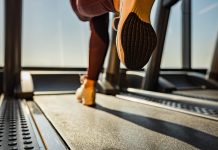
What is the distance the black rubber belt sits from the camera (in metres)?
0.81

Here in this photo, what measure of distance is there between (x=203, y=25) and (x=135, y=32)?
3342 millimetres

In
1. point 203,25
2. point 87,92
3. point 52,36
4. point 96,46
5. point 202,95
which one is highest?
point 203,25

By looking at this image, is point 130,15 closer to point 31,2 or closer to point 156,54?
point 156,54

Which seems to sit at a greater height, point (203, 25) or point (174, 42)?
point (203, 25)

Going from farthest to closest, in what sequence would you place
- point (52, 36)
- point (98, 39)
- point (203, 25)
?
point (203, 25) < point (52, 36) < point (98, 39)

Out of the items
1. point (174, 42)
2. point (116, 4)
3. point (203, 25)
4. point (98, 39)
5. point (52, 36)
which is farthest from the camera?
point (203, 25)

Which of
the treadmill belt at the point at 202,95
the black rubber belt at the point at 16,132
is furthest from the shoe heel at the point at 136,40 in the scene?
the treadmill belt at the point at 202,95

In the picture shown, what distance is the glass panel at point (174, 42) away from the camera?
364 centimetres

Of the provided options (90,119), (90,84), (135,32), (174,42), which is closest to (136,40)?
(135,32)

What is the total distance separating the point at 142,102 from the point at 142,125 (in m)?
0.73

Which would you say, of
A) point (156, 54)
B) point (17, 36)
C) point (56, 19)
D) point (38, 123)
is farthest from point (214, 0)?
point (38, 123)

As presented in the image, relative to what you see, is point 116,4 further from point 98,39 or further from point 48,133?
point 48,133

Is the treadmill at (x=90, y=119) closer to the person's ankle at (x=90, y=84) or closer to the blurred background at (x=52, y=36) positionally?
the person's ankle at (x=90, y=84)

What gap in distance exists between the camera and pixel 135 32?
91 cm
